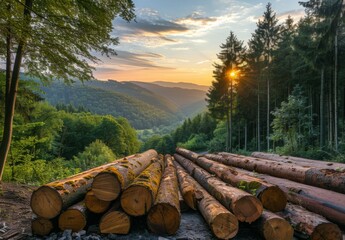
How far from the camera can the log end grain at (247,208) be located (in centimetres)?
443

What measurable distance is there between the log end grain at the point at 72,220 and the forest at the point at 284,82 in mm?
17618

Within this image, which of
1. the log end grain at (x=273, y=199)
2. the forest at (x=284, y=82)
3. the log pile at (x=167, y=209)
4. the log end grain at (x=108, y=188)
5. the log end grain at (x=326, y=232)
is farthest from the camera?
the forest at (x=284, y=82)

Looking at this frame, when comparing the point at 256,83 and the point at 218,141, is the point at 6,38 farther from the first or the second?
the point at 218,141

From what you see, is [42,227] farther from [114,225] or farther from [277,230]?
[277,230]

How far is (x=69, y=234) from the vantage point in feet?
14.4

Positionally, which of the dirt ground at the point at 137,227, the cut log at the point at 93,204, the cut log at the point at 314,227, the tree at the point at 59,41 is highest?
the tree at the point at 59,41

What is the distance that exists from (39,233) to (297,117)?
23.2 metres

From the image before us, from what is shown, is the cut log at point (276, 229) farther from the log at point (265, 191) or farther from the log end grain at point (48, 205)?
the log end grain at point (48, 205)

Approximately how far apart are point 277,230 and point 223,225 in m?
0.85

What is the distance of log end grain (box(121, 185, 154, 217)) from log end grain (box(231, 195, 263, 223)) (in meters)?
1.48

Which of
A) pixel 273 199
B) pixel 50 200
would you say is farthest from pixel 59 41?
pixel 273 199

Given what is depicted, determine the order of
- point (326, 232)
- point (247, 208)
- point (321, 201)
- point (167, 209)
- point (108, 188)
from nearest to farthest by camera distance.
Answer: point (326, 232)
point (247, 208)
point (167, 209)
point (108, 188)
point (321, 201)

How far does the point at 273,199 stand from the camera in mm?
4863

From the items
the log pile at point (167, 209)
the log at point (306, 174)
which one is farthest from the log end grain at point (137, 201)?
the log at point (306, 174)
